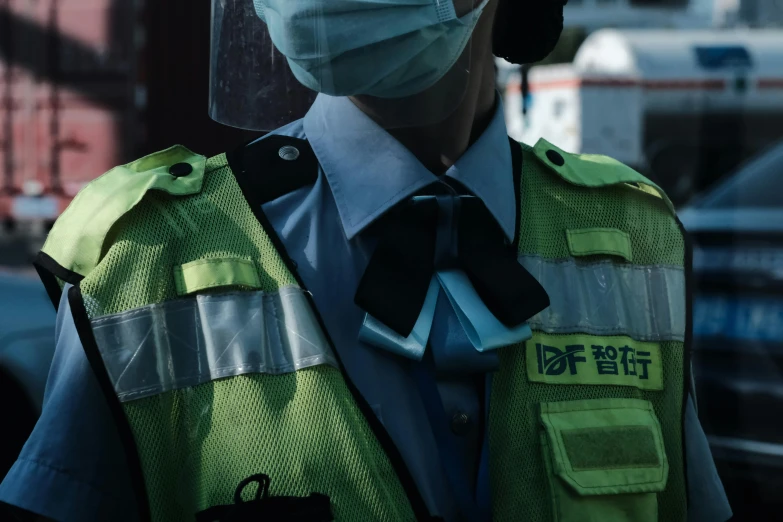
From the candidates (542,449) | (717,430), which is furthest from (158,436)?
(717,430)

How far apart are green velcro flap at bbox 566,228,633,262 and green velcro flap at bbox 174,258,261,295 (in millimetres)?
470

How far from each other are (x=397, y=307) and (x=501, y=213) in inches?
9.3

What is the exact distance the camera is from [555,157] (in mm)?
1714

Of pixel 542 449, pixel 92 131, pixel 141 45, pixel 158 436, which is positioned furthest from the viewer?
pixel 92 131

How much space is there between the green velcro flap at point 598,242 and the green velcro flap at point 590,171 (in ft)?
0.26

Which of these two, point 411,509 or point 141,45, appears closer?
point 411,509

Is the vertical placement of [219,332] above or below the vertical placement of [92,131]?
above

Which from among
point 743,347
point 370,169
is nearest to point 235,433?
point 370,169

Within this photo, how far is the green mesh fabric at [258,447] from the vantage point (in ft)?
4.42

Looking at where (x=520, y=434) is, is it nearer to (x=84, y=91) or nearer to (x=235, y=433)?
(x=235, y=433)

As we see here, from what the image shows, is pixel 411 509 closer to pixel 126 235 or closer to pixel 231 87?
pixel 126 235

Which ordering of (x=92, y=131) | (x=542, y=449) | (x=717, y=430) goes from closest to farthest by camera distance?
(x=542, y=449), (x=717, y=430), (x=92, y=131)

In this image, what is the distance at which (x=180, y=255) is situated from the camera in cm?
142

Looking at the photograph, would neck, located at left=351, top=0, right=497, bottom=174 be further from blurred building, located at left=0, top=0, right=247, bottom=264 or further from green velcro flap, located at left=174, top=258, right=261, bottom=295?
blurred building, located at left=0, top=0, right=247, bottom=264
